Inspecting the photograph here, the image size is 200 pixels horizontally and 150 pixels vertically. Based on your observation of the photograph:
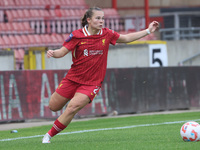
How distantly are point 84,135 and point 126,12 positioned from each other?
1961 cm

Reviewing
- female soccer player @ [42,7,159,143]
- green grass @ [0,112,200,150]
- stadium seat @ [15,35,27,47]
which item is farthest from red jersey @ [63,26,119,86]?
stadium seat @ [15,35,27,47]

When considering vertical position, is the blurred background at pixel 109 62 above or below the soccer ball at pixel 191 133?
above

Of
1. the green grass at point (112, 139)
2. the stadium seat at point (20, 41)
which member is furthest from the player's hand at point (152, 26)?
the stadium seat at point (20, 41)

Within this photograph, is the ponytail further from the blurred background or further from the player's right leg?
the blurred background

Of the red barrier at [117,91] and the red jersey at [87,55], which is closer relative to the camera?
the red jersey at [87,55]

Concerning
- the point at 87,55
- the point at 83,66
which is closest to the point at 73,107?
the point at 83,66

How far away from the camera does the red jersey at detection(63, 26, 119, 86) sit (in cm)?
818

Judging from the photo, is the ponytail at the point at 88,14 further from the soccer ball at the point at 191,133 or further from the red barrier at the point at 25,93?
the red barrier at the point at 25,93

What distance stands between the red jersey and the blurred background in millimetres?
5945

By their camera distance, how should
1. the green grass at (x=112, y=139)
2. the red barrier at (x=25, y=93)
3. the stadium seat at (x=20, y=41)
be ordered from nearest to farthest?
the green grass at (x=112, y=139)
the red barrier at (x=25, y=93)
the stadium seat at (x=20, y=41)

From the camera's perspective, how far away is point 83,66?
8.25 m

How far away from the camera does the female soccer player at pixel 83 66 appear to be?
321 inches

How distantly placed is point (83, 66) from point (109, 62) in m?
11.5

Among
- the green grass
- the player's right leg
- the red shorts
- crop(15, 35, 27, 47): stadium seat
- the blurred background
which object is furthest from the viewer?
crop(15, 35, 27, 47): stadium seat
